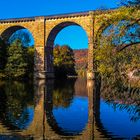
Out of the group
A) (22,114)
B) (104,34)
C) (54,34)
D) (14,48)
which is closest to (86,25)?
(54,34)

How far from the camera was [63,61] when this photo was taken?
89.8m

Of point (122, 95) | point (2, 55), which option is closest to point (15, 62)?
point (2, 55)

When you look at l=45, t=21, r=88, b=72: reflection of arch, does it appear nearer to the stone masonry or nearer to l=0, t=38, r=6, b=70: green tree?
the stone masonry

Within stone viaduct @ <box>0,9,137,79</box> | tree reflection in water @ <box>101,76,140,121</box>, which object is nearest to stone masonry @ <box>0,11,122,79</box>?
stone viaduct @ <box>0,9,137,79</box>

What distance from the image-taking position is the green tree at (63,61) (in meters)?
81.9

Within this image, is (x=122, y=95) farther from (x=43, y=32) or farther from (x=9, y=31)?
(x=9, y=31)

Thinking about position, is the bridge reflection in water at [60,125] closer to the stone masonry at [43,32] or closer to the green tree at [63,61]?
the stone masonry at [43,32]

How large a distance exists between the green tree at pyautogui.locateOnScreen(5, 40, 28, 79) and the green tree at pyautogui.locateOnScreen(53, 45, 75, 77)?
16.3 m

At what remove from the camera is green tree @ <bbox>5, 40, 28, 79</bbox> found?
6212cm

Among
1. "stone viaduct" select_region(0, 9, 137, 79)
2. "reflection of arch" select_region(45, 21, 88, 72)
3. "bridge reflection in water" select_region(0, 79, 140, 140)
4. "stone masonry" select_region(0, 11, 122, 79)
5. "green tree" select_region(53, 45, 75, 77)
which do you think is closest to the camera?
"bridge reflection in water" select_region(0, 79, 140, 140)

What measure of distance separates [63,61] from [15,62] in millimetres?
27655

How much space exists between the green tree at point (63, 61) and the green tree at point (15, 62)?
16.3m

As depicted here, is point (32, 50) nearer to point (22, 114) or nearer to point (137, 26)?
point (22, 114)

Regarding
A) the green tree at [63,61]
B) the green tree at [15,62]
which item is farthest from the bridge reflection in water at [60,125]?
the green tree at [63,61]
